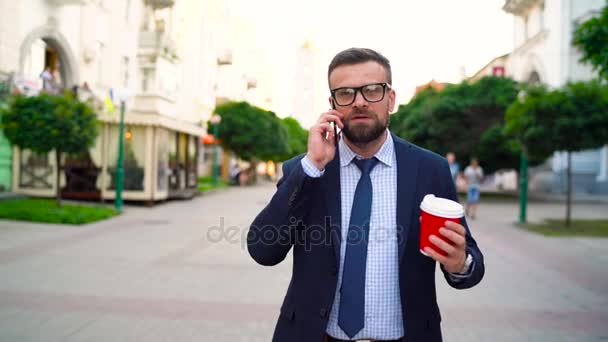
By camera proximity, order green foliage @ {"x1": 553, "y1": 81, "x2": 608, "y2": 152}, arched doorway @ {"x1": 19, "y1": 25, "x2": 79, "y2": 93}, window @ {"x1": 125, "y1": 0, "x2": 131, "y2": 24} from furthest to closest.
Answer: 1. window @ {"x1": 125, "y1": 0, "x2": 131, "y2": 24}
2. arched doorway @ {"x1": 19, "y1": 25, "x2": 79, "y2": 93}
3. green foliage @ {"x1": 553, "y1": 81, "x2": 608, "y2": 152}

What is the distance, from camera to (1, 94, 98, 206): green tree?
12211 mm

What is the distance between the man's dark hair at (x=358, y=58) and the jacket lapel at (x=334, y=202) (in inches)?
15.3

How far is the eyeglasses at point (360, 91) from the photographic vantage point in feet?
6.40

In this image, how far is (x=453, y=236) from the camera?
5.47 ft

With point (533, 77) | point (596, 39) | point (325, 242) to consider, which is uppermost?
point (533, 77)

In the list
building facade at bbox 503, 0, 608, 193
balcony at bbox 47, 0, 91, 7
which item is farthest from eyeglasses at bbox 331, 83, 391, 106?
building facade at bbox 503, 0, 608, 193

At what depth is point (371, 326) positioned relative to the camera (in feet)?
6.49

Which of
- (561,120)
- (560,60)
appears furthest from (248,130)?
(561,120)

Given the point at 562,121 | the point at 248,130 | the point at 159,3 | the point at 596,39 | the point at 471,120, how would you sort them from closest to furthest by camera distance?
the point at 596,39
the point at 562,121
the point at 471,120
the point at 159,3
the point at 248,130

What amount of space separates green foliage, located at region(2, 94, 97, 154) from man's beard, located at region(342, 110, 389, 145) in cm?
1197

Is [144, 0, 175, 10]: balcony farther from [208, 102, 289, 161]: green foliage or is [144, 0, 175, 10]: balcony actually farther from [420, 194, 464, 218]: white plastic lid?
[420, 194, 464, 218]: white plastic lid

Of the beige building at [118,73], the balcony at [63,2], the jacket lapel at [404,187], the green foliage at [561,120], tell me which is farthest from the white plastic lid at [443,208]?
the balcony at [63,2]

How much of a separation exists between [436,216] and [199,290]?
5.09 metres

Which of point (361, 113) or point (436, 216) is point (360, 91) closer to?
point (361, 113)
